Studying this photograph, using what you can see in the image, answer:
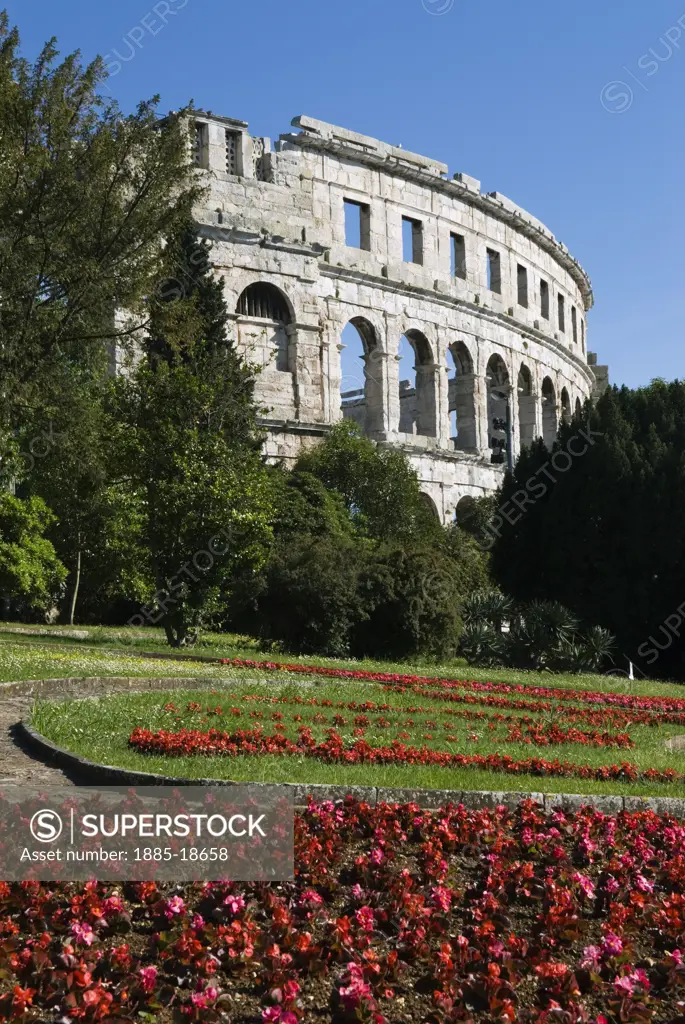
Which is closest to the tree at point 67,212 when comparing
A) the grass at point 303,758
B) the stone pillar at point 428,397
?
the grass at point 303,758

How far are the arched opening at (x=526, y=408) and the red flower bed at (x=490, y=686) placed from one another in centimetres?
3835

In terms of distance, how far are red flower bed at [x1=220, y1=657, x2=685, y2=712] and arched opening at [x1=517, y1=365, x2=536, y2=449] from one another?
38348 mm

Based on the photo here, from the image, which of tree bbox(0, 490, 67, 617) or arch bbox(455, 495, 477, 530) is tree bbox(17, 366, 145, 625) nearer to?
tree bbox(0, 490, 67, 617)

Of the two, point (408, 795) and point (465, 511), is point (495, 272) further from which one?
point (408, 795)

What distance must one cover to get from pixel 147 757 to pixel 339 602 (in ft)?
47.2

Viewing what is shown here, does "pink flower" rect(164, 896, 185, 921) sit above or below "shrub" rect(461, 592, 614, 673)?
below

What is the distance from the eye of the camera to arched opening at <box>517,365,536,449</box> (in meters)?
57.0

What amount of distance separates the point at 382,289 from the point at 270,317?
6.03 metres

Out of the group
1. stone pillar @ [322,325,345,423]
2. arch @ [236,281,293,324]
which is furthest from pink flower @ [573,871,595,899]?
arch @ [236,281,293,324]

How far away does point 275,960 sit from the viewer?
5.31m

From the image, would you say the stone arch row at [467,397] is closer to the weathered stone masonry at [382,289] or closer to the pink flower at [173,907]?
the weathered stone masonry at [382,289]

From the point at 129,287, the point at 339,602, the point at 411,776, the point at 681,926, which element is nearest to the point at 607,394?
the point at 339,602

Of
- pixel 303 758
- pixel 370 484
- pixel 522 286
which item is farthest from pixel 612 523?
pixel 522 286

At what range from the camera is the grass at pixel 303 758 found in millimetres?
8641
